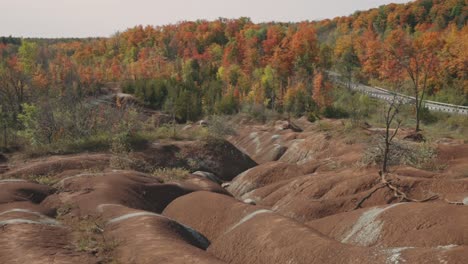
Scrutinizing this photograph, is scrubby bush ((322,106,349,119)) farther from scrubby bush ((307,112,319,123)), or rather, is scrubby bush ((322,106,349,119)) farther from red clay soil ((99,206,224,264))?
red clay soil ((99,206,224,264))

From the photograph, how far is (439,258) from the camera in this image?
10578 mm

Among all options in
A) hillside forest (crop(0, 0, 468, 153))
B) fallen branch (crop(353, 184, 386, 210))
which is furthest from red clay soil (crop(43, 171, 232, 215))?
hillside forest (crop(0, 0, 468, 153))

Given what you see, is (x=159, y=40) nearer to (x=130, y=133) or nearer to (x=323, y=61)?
(x=323, y=61)

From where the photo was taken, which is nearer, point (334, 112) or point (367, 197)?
point (367, 197)

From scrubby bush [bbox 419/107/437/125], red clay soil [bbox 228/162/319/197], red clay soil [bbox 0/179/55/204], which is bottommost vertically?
scrubby bush [bbox 419/107/437/125]

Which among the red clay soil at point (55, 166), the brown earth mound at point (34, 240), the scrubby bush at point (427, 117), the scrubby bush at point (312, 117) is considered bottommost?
the scrubby bush at point (312, 117)

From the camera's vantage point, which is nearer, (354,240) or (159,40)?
(354,240)

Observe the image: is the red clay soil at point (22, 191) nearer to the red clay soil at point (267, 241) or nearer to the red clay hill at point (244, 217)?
the red clay hill at point (244, 217)

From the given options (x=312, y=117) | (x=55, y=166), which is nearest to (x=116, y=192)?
(x=55, y=166)

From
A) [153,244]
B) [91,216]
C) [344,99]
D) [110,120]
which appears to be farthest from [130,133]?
[344,99]

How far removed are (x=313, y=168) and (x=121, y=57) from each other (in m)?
156

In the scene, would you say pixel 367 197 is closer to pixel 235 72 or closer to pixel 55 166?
pixel 55 166

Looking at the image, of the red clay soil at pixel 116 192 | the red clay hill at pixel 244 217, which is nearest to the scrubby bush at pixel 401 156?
the red clay hill at pixel 244 217

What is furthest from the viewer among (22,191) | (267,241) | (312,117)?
(312,117)
